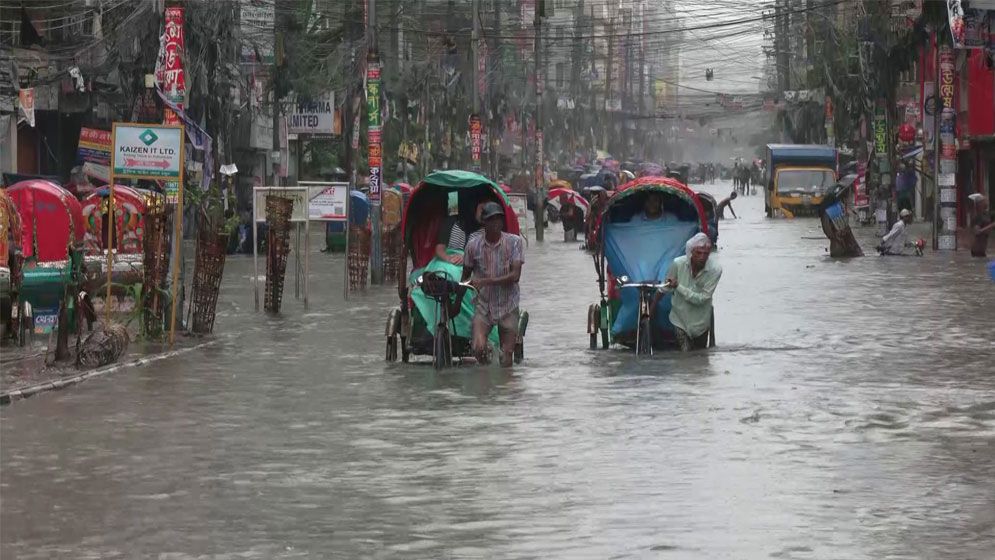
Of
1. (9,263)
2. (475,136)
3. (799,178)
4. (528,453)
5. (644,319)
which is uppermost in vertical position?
(475,136)

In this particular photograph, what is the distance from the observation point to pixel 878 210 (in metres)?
48.8

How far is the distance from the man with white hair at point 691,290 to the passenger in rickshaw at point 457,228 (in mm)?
1896

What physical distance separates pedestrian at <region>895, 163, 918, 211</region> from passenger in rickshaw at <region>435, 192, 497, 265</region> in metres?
35.3

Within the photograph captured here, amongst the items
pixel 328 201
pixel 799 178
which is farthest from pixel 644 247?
pixel 799 178

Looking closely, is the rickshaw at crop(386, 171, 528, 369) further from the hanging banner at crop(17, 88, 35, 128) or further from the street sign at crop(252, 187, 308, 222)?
the hanging banner at crop(17, 88, 35, 128)

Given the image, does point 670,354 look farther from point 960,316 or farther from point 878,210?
point 878,210

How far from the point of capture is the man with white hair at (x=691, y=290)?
58.9 ft

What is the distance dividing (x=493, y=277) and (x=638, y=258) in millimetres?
2689

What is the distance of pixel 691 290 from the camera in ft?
59.0

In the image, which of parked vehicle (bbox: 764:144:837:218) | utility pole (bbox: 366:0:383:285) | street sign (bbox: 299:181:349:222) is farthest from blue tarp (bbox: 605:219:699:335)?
parked vehicle (bbox: 764:144:837:218)

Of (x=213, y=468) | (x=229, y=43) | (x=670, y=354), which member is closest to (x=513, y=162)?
(x=229, y=43)

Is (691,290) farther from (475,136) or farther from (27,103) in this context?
(475,136)

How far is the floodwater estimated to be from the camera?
28.1 feet

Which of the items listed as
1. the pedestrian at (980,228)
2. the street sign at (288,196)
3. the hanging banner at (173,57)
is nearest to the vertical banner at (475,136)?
the pedestrian at (980,228)
